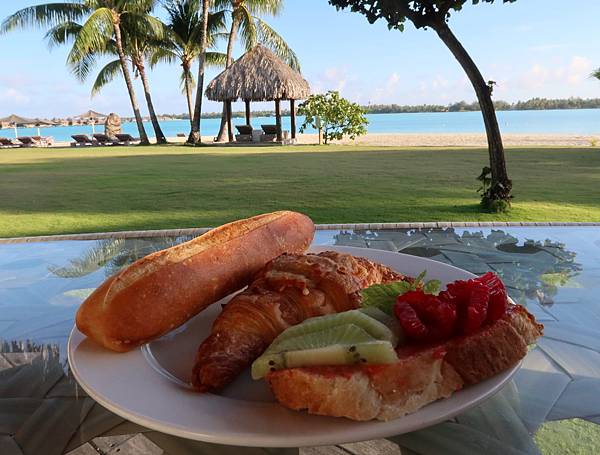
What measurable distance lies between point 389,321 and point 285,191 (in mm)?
5634

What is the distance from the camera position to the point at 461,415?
0.79 m

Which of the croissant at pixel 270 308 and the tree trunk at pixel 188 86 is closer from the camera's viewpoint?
the croissant at pixel 270 308

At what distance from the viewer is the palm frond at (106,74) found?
2400 centimetres

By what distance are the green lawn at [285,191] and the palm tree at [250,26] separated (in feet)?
39.6

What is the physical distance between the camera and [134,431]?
2.74ft

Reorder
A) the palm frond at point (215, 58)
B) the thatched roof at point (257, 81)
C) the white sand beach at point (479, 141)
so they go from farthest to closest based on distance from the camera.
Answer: the palm frond at point (215, 58), the thatched roof at point (257, 81), the white sand beach at point (479, 141)

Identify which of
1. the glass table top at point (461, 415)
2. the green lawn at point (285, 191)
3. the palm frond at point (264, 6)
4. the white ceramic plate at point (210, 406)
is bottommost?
the green lawn at point (285, 191)

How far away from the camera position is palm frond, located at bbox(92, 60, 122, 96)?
24000 mm

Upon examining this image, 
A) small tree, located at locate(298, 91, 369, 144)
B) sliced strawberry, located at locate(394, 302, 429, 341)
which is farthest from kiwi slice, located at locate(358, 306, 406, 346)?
small tree, located at locate(298, 91, 369, 144)

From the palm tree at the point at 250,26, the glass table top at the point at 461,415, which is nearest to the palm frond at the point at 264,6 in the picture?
the palm tree at the point at 250,26

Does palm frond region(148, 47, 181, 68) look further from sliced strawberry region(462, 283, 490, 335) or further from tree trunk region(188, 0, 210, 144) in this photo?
sliced strawberry region(462, 283, 490, 335)

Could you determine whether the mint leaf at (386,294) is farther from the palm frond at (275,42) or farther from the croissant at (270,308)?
the palm frond at (275,42)

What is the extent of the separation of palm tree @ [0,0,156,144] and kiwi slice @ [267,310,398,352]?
20.8 m

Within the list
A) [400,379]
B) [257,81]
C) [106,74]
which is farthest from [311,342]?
[106,74]
